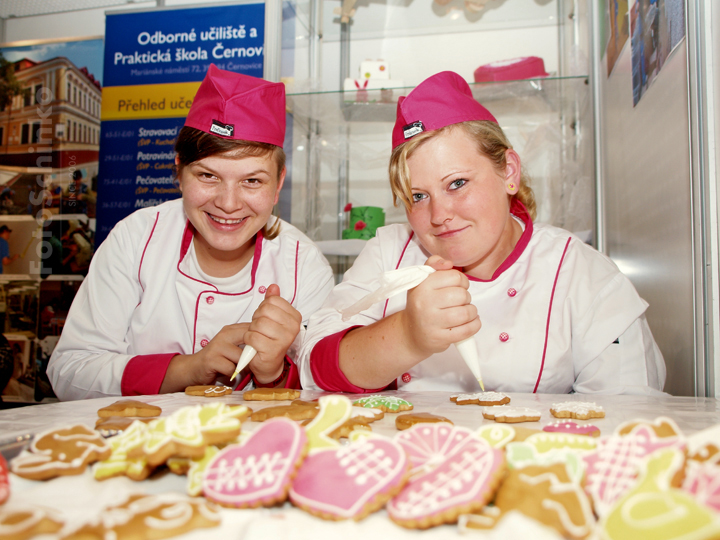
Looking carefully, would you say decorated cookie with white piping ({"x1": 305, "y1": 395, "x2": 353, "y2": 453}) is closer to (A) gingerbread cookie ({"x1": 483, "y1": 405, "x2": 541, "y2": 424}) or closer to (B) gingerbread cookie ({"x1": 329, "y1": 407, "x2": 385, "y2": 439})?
(B) gingerbread cookie ({"x1": 329, "y1": 407, "x2": 385, "y2": 439})

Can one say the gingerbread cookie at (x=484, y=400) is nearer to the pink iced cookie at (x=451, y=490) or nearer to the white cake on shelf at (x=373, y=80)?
the pink iced cookie at (x=451, y=490)

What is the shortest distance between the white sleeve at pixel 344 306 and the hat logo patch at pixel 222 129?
0.50 m

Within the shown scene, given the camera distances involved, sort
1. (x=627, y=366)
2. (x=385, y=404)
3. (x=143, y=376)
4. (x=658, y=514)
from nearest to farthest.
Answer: (x=658, y=514) → (x=385, y=404) → (x=627, y=366) → (x=143, y=376)

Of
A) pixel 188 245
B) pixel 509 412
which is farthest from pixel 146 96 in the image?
pixel 509 412

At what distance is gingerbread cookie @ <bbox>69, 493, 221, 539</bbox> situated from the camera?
1.17ft

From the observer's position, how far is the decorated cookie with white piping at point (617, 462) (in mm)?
404

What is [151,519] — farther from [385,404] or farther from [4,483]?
[385,404]

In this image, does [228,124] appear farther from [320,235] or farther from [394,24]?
[394,24]

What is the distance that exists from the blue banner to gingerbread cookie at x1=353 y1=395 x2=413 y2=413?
2790 millimetres

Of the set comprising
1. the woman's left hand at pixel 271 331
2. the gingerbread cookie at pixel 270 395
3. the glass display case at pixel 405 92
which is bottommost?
the gingerbread cookie at pixel 270 395

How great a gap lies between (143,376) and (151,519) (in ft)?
3.13

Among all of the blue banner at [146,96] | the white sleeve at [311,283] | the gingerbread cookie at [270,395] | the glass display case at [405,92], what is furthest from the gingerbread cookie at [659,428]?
the blue banner at [146,96]

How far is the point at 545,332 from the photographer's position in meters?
1.20

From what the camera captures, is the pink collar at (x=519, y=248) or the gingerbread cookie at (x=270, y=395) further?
the pink collar at (x=519, y=248)
